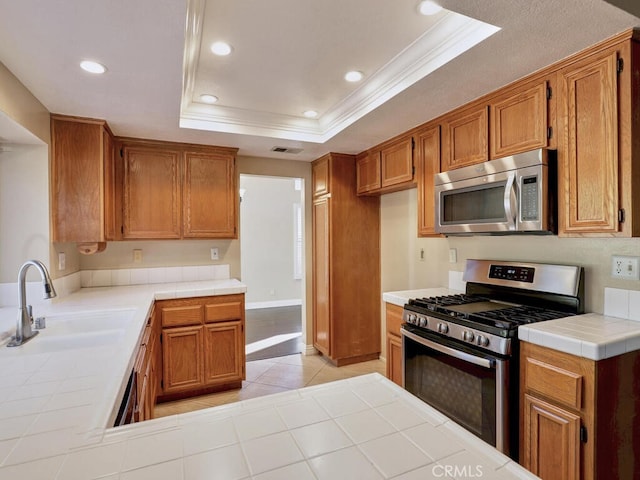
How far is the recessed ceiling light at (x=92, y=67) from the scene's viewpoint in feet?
5.63

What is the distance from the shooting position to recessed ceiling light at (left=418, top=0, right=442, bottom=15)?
59.7 inches

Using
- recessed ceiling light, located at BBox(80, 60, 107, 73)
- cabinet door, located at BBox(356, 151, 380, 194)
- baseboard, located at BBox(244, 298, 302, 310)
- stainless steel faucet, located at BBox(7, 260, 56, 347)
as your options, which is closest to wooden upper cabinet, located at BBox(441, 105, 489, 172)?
cabinet door, located at BBox(356, 151, 380, 194)

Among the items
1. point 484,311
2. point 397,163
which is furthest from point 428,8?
point 484,311

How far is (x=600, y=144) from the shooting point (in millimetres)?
1592

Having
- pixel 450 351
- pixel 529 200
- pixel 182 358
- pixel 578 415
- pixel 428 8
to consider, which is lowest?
pixel 182 358

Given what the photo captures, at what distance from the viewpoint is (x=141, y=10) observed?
4.30ft

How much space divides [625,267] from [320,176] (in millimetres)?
2661

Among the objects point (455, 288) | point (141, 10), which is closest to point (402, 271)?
point (455, 288)

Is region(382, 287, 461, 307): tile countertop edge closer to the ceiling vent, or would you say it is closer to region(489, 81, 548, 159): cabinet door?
region(489, 81, 548, 159): cabinet door

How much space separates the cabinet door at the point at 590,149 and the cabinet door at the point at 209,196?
2625mm

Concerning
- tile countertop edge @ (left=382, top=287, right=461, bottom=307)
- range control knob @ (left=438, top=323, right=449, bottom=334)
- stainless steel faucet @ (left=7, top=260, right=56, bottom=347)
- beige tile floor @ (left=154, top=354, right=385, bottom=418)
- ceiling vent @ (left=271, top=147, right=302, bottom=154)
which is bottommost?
beige tile floor @ (left=154, top=354, right=385, bottom=418)

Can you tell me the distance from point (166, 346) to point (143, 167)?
1.55m

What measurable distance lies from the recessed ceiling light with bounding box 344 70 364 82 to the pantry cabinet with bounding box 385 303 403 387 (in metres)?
1.63

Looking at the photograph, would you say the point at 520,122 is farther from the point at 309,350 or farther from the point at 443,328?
the point at 309,350
